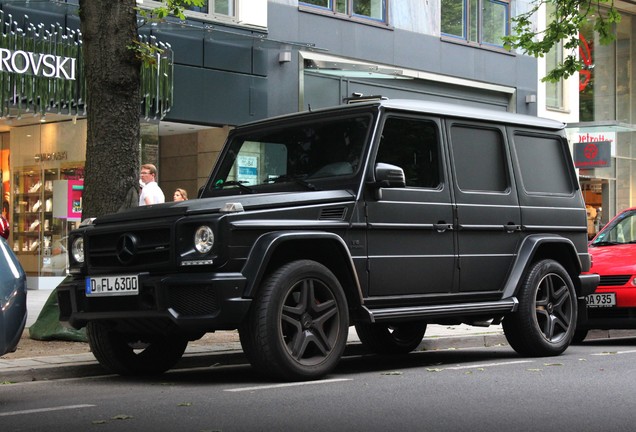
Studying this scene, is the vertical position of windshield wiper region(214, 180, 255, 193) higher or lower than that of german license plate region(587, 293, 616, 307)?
higher

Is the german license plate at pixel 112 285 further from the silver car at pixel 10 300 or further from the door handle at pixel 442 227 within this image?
the door handle at pixel 442 227

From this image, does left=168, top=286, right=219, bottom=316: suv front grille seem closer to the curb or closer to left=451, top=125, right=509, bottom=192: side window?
the curb

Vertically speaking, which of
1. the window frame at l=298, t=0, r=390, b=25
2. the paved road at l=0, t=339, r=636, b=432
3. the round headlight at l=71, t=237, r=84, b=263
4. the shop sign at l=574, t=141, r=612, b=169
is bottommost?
the paved road at l=0, t=339, r=636, b=432

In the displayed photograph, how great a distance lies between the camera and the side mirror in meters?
8.77

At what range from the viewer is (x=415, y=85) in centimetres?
2534

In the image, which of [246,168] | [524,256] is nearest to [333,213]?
[246,168]

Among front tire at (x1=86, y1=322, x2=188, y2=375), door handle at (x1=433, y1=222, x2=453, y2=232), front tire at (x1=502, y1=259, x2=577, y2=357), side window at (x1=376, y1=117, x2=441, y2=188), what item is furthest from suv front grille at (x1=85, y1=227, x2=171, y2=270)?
front tire at (x1=502, y1=259, x2=577, y2=357)

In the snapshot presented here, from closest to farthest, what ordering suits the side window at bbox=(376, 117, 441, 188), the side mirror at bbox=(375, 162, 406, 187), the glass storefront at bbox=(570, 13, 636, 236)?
1. the side mirror at bbox=(375, 162, 406, 187)
2. the side window at bbox=(376, 117, 441, 188)
3. the glass storefront at bbox=(570, 13, 636, 236)

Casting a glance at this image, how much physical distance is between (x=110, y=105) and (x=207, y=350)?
2.55 m

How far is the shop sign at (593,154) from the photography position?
30.4 meters

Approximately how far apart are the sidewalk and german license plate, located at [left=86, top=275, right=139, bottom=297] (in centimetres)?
87

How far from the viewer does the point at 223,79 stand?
838 inches

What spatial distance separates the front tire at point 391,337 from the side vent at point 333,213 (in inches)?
88.8

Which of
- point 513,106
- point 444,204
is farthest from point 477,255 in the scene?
point 513,106
